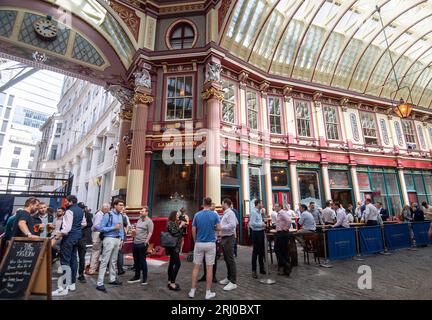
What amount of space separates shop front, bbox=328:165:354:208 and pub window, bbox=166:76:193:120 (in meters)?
10.9

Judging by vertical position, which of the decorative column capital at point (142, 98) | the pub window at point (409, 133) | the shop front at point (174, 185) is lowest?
the shop front at point (174, 185)

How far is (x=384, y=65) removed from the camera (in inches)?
733

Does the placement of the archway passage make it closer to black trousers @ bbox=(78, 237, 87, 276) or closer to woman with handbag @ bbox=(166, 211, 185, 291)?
black trousers @ bbox=(78, 237, 87, 276)

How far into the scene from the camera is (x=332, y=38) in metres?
16.1

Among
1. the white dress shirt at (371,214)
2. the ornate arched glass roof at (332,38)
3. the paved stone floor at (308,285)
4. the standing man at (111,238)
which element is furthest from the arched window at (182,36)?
the white dress shirt at (371,214)

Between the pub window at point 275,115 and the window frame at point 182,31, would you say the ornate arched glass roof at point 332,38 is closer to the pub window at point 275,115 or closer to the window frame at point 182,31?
the window frame at point 182,31

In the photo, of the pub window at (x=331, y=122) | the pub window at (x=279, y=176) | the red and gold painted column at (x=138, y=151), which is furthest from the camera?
the pub window at (x=331, y=122)

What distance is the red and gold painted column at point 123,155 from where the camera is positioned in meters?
12.4

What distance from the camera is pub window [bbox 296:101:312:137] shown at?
15430mm

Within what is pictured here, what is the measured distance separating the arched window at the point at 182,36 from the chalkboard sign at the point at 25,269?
1123 cm

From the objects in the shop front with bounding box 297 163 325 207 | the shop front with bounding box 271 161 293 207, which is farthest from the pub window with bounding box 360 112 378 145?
the shop front with bounding box 271 161 293 207

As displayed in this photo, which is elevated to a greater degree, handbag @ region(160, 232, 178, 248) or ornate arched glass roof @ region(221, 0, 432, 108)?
ornate arched glass roof @ region(221, 0, 432, 108)

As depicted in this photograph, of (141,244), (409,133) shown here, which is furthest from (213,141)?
(409,133)
